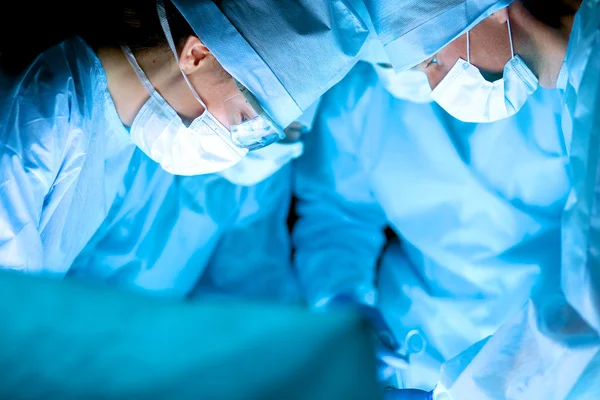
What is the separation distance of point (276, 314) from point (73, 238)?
0.93 meters

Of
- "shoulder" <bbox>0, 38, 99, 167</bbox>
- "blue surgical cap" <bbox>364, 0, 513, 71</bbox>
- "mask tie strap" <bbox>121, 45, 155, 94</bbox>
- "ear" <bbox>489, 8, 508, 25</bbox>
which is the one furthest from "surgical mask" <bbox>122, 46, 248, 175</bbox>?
"ear" <bbox>489, 8, 508, 25</bbox>

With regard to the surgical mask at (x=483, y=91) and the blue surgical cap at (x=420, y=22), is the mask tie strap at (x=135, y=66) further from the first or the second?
the surgical mask at (x=483, y=91)

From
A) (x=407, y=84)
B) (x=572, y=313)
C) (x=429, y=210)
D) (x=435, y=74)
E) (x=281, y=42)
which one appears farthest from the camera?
(x=429, y=210)

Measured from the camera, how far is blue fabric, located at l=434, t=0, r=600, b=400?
0.98m

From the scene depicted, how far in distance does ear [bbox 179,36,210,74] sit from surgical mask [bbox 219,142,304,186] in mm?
309

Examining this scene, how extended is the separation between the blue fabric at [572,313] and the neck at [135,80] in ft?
2.55

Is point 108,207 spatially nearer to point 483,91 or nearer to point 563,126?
point 483,91

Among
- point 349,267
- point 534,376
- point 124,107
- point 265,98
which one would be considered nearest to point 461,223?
point 349,267

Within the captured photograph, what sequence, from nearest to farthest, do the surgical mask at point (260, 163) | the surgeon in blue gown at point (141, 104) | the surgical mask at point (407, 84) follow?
the surgeon in blue gown at point (141, 104) → the surgical mask at point (407, 84) → the surgical mask at point (260, 163)

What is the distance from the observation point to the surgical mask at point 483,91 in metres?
1.20

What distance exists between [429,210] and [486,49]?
0.47 m

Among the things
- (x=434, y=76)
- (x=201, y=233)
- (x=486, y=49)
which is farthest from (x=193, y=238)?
(x=486, y=49)

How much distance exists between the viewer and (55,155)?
3.67ft

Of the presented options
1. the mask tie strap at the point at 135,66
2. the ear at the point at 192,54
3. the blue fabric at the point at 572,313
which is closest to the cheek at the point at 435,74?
the blue fabric at the point at 572,313
